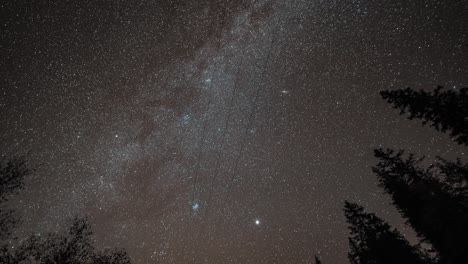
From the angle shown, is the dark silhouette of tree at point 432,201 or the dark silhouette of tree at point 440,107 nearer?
the dark silhouette of tree at point 440,107

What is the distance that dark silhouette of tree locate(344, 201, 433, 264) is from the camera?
21719mm

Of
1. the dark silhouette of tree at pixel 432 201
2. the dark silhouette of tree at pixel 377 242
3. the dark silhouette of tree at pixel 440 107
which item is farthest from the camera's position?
the dark silhouette of tree at pixel 377 242

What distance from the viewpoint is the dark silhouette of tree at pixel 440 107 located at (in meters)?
10.5

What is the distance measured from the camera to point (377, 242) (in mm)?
22812

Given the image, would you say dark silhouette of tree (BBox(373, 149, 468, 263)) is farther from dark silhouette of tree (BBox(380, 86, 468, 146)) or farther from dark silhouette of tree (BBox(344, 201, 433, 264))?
dark silhouette of tree (BBox(380, 86, 468, 146))

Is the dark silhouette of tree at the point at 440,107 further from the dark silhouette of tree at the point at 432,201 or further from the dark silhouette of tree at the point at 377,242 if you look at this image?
the dark silhouette of tree at the point at 377,242

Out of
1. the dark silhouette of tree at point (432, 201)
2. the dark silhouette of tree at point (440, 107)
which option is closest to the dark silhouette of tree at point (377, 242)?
the dark silhouette of tree at point (432, 201)

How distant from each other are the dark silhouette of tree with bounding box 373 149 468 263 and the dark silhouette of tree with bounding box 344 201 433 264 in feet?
6.93

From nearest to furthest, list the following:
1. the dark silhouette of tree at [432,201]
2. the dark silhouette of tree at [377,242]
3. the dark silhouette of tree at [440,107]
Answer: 1. the dark silhouette of tree at [440,107]
2. the dark silhouette of tree at [432,201]
3. the dark silhouette of tree at [377,242]

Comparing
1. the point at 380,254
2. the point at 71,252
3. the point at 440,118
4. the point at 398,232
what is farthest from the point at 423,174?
the point at 71,252

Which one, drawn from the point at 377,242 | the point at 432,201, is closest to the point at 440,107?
the point at 432,201

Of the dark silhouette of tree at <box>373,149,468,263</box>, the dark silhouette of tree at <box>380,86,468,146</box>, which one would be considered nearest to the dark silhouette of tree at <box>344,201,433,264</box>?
the dark silhouette of tree at <box>373,149,468,263</box>

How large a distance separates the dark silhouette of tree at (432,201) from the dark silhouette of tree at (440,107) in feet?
25.8

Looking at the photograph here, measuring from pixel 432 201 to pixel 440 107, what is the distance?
10373 millimetres
